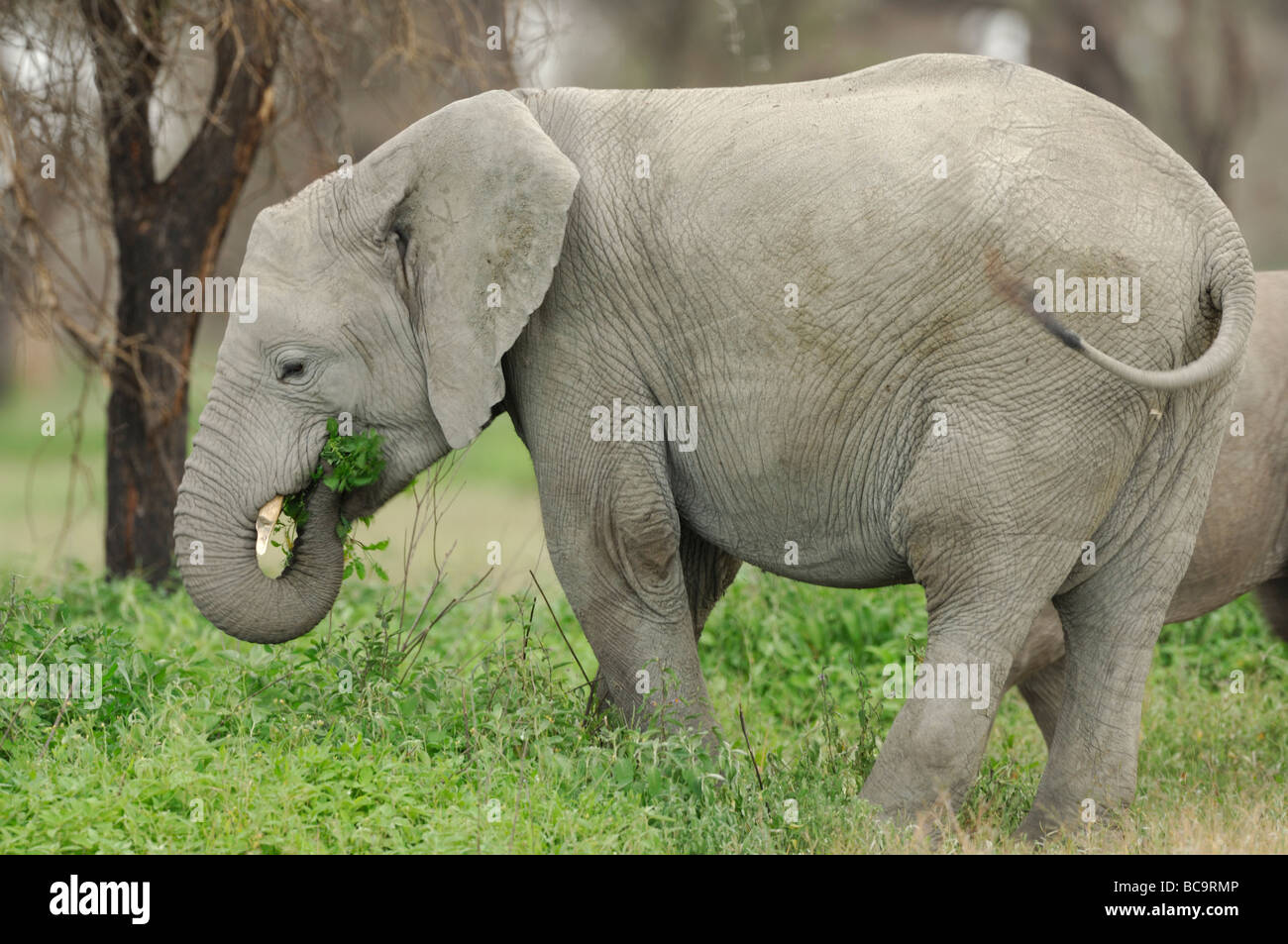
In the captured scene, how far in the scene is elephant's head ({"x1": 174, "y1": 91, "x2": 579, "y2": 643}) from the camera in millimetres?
5004

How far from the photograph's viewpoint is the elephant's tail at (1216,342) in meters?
4.31

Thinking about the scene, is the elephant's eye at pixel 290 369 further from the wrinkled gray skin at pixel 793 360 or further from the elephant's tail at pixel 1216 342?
the elephant's tail at pixel 1216 342

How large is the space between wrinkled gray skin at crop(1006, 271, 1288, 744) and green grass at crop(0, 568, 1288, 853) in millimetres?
762

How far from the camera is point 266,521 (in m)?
5.20

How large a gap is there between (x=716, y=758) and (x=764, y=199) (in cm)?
190

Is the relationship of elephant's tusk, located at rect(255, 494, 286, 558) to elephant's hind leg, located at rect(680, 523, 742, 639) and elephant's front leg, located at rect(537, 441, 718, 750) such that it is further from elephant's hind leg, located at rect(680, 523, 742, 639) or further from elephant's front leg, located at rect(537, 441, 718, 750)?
elephant's hind leg, located at rect(680, 523, 742, 639)

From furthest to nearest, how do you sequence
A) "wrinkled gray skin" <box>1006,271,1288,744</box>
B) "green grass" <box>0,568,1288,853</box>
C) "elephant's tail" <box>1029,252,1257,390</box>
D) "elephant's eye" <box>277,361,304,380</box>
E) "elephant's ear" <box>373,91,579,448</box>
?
"wrinkled gray skin" <box>1006,271,1288,744</box>
"elephant's eye" <box>277,361,304,380</box>
"elephant's ear" <box>373,91,579,448</box>
"green grass" <box>0,568,1288,853</box>
"elephant's tail" <box>1029,252,1257,390</box>

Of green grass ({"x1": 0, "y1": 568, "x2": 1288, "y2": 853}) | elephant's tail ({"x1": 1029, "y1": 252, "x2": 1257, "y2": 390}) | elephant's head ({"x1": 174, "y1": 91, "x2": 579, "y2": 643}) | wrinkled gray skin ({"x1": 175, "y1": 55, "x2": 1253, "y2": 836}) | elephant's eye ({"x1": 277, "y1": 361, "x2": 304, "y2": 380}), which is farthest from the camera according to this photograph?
elephant's eye ({"x1": 277, "y1": 361, "x2": 304, "y2": 380})

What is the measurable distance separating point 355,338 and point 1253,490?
3.37 metres

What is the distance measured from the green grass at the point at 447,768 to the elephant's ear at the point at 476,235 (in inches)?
37.9

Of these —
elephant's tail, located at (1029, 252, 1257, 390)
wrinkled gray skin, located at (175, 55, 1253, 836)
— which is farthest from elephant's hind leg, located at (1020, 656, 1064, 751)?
elephant's tail, located at (1029, 252, 1257, 390)

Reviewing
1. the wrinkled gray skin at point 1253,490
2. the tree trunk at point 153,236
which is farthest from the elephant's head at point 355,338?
the tree trunk at point 153,236

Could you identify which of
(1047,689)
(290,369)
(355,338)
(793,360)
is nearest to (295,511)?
(290,369)

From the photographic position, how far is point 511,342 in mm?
4906
